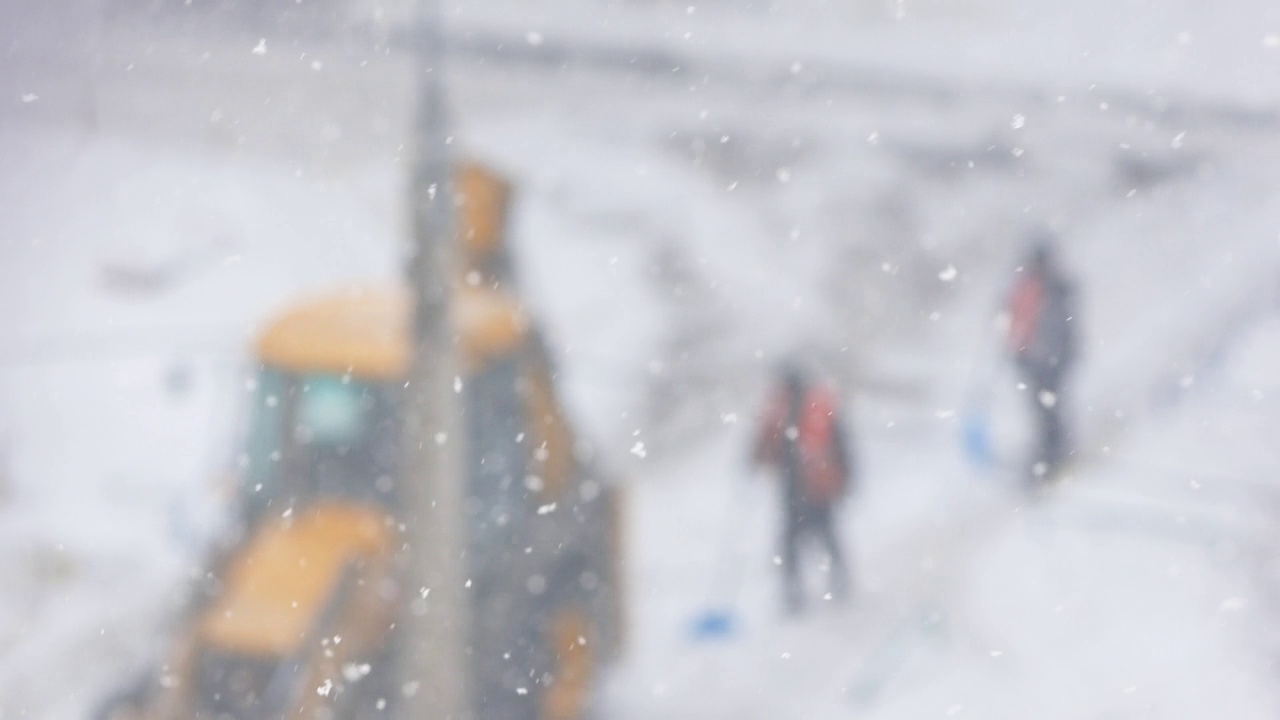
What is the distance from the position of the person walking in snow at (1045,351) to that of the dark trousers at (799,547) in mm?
603

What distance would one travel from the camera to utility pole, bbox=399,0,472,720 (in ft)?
5.92

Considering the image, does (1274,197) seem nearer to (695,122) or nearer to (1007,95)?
(1007,95)

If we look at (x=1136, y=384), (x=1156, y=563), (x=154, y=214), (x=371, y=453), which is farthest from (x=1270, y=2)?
(x=154, y=214)

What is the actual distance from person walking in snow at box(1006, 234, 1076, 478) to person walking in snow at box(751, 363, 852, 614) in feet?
2.01

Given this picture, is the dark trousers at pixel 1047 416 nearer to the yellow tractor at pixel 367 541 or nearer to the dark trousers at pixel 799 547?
the dark trousers at pixel 799 547

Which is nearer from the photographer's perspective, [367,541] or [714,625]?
[367,541]

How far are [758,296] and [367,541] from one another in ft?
6.77

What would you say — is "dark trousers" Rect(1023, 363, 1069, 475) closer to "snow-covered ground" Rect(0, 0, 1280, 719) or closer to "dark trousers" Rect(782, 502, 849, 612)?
"snow-covered ground" Rect(0, 0, 1280, 719)

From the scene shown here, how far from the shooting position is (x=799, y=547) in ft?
8.18

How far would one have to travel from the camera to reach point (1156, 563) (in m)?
2.38

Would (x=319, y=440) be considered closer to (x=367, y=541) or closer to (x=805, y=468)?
(x=367, y=541)

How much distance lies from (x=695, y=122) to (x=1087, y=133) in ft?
4.62

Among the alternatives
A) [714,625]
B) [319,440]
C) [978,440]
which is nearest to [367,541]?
[319,440]

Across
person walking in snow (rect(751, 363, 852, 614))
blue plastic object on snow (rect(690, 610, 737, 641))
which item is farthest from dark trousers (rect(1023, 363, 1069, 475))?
blue plastic object on snow (rect(690, 610, 737, 641))
